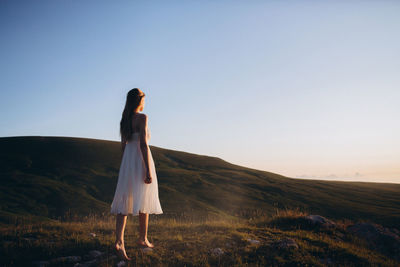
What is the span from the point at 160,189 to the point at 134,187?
56259mm

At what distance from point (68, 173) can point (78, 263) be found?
6592cm

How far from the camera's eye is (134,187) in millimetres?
7055

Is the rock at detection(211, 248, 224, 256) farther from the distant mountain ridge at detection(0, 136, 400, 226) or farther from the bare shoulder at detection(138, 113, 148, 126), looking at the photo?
the distant mountain ridge at detection(0, 136, 400, 226)

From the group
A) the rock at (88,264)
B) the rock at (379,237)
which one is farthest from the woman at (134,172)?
the rock at (379,237)

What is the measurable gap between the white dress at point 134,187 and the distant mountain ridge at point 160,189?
105 ft

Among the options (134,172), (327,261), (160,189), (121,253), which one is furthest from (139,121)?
(160,189)

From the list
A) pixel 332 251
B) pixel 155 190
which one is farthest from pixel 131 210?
pixel 332 251

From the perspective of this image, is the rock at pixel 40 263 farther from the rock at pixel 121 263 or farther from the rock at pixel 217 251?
the rock at pixel 217 251

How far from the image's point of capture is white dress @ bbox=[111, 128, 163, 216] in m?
7.02

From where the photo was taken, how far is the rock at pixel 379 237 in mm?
10078

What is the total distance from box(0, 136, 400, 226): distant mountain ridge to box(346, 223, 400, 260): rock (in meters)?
26.7

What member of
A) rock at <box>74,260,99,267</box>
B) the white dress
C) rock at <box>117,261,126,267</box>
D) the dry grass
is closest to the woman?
the white dress

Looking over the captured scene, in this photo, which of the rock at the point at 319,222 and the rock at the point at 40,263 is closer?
the rock at the point at 40,263

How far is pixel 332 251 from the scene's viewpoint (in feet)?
27.6
